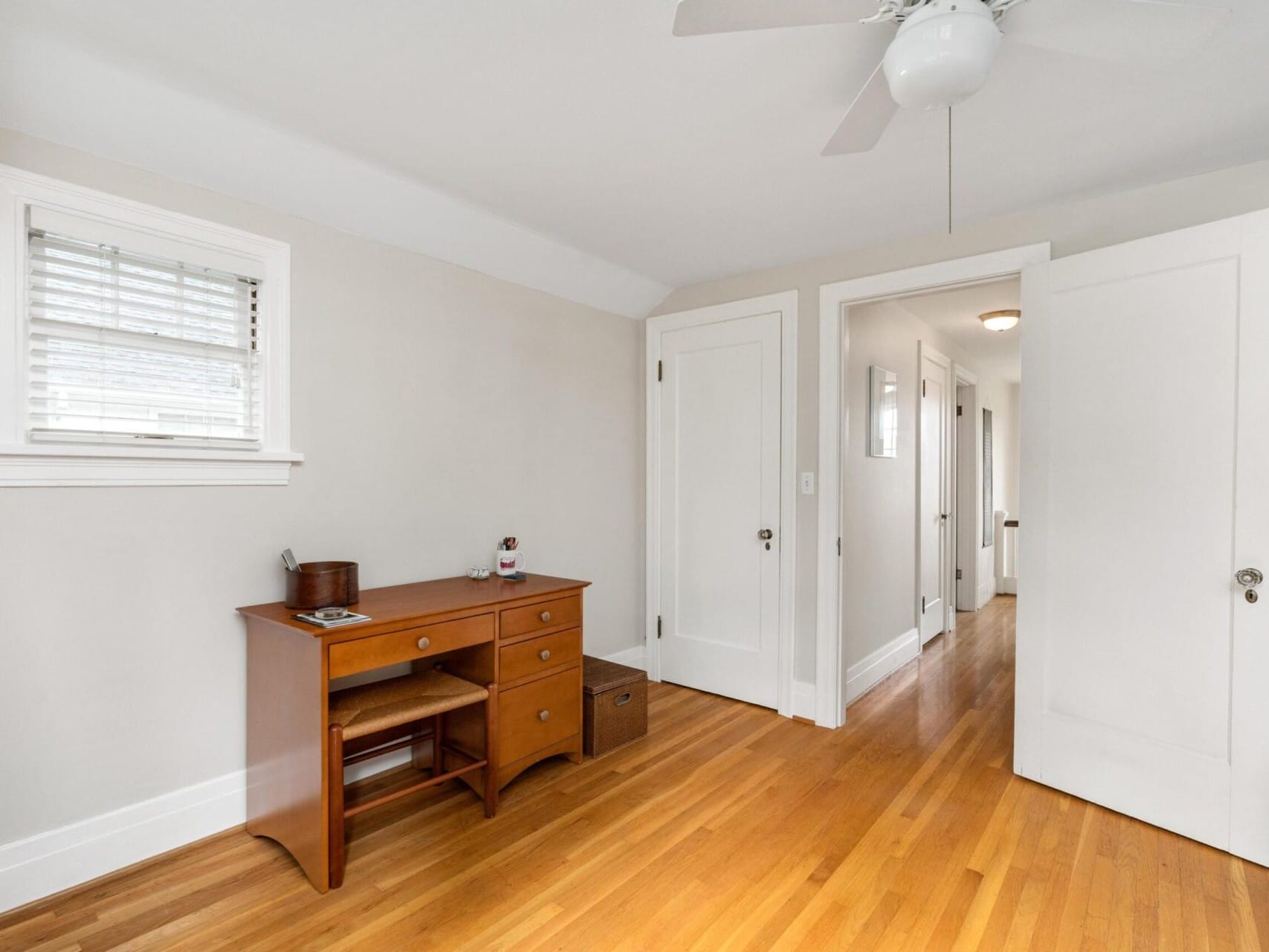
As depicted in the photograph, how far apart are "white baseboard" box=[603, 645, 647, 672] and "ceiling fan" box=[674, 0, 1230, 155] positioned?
3092 mm

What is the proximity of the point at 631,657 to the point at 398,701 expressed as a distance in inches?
75.2

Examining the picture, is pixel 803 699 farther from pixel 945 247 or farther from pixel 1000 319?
pixel 1000 319

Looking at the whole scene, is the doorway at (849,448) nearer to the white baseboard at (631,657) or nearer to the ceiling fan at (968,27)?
the white baseboard at (631,657)

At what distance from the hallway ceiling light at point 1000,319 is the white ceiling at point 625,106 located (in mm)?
1796

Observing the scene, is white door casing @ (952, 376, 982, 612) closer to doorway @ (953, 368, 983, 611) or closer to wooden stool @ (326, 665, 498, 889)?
doorway @ (953, 368, 983, 611)

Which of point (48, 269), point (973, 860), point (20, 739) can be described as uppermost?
point (48, 269)

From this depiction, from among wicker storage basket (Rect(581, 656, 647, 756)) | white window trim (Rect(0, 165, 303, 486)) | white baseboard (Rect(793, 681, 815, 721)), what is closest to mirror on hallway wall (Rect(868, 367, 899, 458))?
white baseboard (Rect(793, 681, 815, 721))

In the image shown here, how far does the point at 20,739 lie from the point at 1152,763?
3639mm

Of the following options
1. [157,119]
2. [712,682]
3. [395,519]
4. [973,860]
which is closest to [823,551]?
[712,682]

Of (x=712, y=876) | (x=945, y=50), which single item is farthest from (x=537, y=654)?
(x=945, y=50)

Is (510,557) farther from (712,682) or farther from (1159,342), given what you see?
(1159,342)

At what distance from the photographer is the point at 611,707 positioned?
2.89 metres

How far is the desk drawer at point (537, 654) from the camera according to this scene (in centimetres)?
246

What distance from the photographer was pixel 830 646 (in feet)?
10.5
